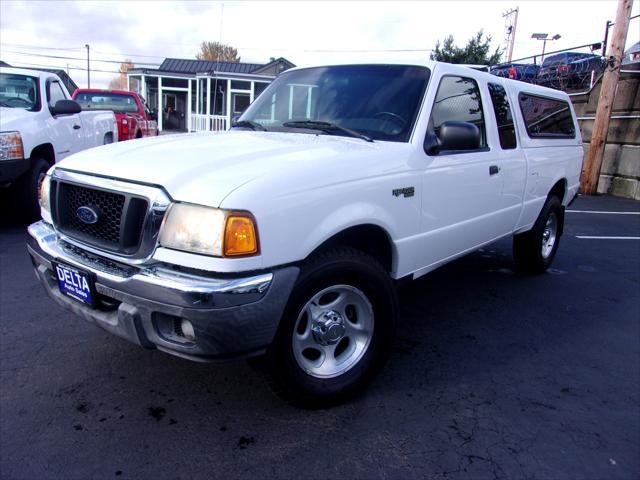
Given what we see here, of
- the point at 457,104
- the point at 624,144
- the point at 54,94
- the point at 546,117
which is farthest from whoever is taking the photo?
the point at 624,144

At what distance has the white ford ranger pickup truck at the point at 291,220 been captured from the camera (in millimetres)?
2127

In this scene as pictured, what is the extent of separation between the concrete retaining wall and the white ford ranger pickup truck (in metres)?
11.2

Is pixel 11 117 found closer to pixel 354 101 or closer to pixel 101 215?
pixel 101 215

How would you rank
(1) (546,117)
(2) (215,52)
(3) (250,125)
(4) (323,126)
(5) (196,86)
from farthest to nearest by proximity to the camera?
(2) (215,52) < (5) (196,86) < (1) (546,117) < (3) (250,125) < (4) (323,126)

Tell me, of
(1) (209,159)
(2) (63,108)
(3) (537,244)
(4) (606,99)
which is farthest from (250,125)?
(4) (606,99)

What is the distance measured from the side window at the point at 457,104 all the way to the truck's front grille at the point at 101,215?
1.90m

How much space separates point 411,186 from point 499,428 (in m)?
1.39

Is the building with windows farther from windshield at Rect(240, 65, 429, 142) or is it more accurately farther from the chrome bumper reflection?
the chrome bumper reflection

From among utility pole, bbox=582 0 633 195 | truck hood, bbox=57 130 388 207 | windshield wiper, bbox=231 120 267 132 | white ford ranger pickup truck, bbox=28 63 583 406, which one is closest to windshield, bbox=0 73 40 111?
windshield wiper, bbox=231 120 267 132

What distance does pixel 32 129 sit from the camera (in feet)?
19.6

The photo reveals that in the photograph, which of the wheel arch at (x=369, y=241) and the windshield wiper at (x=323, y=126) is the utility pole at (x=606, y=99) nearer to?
the windshield wiper at (x=323, y=126)

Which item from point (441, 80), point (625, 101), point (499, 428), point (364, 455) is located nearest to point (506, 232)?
point (441, 80)

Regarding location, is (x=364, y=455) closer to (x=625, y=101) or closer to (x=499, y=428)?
(x=499, y=428)

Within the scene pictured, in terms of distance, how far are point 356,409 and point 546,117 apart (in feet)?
12.5
